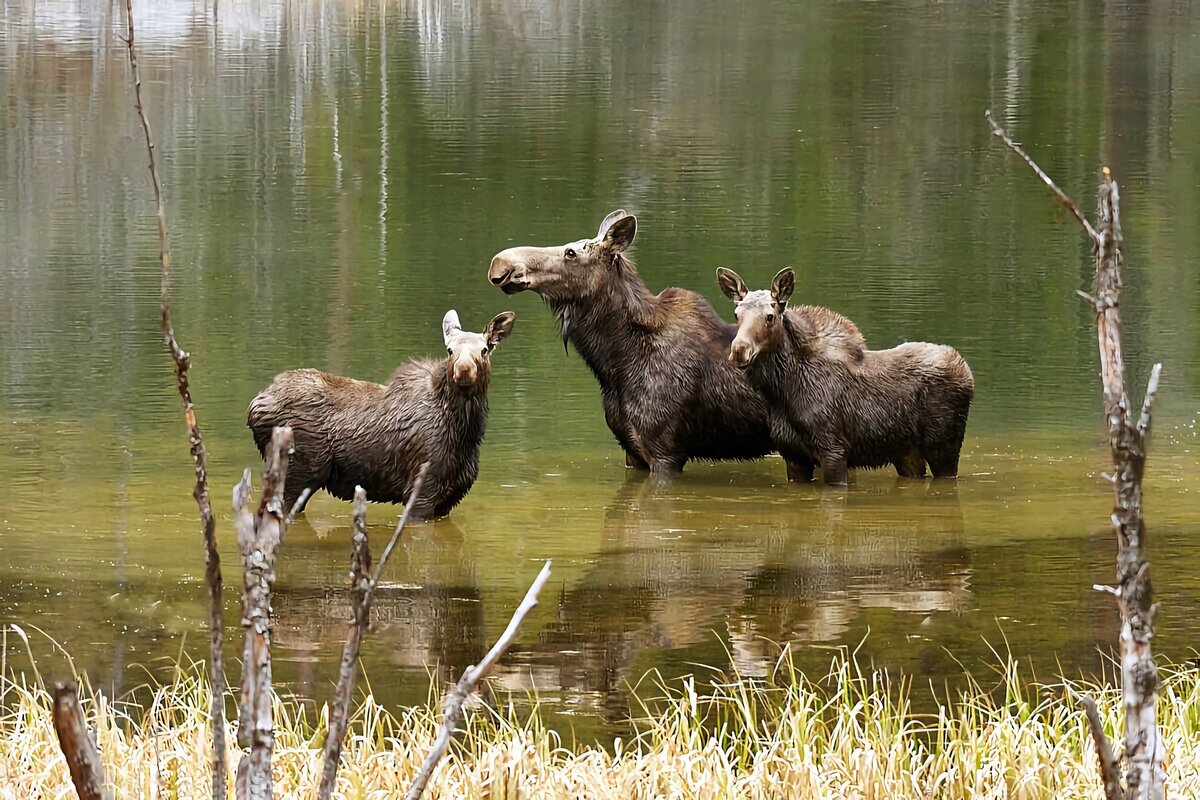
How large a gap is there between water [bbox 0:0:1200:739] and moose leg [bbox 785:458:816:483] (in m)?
0.10

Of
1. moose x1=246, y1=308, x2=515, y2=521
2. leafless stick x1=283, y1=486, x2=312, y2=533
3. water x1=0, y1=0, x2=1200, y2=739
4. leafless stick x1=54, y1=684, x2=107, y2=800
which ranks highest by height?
leafless stick x1=283, y1=486, x2=312, y2=533

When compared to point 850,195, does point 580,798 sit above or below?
above

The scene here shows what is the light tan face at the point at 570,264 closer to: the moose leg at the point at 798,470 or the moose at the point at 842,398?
the moose at the point at 842,398

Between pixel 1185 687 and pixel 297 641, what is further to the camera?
pixel 297 641

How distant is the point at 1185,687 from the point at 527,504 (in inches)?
167

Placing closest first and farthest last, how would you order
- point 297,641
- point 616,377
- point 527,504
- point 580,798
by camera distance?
point 580,798
point 297,641
point 527,504
point 616,377

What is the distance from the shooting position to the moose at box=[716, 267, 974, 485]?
10969 millimetres

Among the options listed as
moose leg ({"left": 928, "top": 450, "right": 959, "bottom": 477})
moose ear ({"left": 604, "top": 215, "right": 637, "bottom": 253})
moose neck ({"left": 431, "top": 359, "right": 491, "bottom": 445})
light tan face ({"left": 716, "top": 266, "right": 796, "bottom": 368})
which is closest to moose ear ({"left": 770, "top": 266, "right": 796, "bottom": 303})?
light tan face ({"left": 716, "top": 266, "right": 796, "bottom": 368})

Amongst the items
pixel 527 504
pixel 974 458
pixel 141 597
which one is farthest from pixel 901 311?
pixel 141 597

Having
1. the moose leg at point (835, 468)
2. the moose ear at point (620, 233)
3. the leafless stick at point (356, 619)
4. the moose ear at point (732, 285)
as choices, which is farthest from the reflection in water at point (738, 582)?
the leafless stick at point (356, 619)

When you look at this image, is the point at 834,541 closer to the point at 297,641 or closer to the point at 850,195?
the point at 297,641

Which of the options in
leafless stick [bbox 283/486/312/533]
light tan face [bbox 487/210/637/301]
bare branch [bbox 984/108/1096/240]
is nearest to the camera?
bare branch [bbox 984/108/1096/240]

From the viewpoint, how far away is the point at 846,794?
5664 mm

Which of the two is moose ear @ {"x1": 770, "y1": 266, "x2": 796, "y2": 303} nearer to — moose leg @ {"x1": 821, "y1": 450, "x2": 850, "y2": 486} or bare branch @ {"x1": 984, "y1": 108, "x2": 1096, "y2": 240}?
moose leg @ {"x1": 821, "y1": 450, "x2": 850, "y2": 486}
